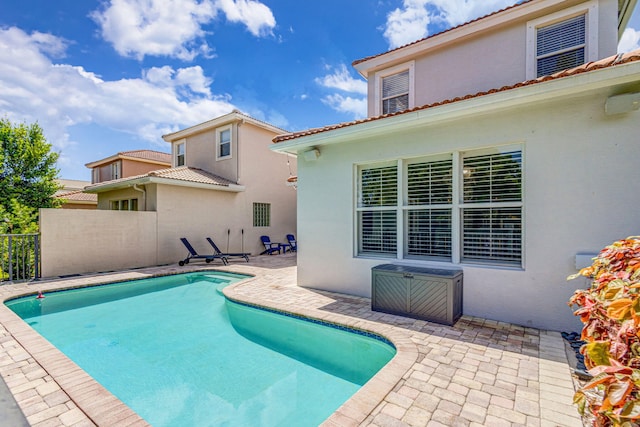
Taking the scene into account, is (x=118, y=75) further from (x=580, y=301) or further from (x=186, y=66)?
(x=580, y=301)

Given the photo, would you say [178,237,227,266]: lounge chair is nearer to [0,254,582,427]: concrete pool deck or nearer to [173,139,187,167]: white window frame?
[0,254,582,427]: concrete pool deck

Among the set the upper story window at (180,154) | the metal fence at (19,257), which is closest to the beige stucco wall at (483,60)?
the metal fence at (19,257)

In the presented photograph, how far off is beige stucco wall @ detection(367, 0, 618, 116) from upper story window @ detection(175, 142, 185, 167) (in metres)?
14.9

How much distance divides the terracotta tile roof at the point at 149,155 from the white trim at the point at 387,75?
854 inches

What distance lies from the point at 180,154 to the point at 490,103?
62.8 ft

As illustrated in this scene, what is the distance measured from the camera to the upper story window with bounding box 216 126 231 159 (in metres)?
17.1

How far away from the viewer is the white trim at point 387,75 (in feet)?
33.4

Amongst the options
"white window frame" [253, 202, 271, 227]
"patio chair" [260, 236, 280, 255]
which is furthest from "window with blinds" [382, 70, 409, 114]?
"patio chair" [260, 236, 280, 255]

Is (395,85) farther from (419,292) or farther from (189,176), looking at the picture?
(189,176)

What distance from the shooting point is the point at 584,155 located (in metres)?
5.26

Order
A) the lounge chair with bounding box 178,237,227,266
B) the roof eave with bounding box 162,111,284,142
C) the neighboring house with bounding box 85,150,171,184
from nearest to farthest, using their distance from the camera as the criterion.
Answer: the lounge chair with bounding box 178,237,227,266 < the roof eave with bounding box 162,111,284,142 < the neighboring house with bounding box 85,150,171,184

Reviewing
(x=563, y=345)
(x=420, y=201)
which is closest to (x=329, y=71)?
(x=420, y=201)

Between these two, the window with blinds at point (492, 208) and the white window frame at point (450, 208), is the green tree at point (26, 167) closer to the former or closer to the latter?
the white window frame at point (450, 208)

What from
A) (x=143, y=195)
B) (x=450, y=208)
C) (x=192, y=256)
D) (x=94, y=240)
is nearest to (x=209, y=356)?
(x=450, y=208)
